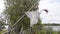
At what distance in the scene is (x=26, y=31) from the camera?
41.6 ft

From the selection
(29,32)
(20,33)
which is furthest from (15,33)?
(29,32)

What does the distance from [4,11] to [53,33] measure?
11.0ft

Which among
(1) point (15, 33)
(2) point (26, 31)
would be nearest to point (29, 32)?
(2) point (26, 31)

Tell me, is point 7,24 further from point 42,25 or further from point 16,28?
point 42,25

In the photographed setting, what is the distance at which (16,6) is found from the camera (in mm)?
13156

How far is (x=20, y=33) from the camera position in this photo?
1288cm

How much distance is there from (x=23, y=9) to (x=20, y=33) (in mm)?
1486

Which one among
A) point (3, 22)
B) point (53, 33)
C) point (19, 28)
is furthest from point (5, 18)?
point (53, 33)

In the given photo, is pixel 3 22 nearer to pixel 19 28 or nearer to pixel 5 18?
pixel 5 18

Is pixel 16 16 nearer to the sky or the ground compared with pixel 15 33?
nearer to the sky

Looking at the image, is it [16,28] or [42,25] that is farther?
[42,25]

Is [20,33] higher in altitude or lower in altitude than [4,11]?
lower

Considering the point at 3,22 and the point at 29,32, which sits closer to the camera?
the point at 29,32

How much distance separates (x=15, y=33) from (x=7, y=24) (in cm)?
78
